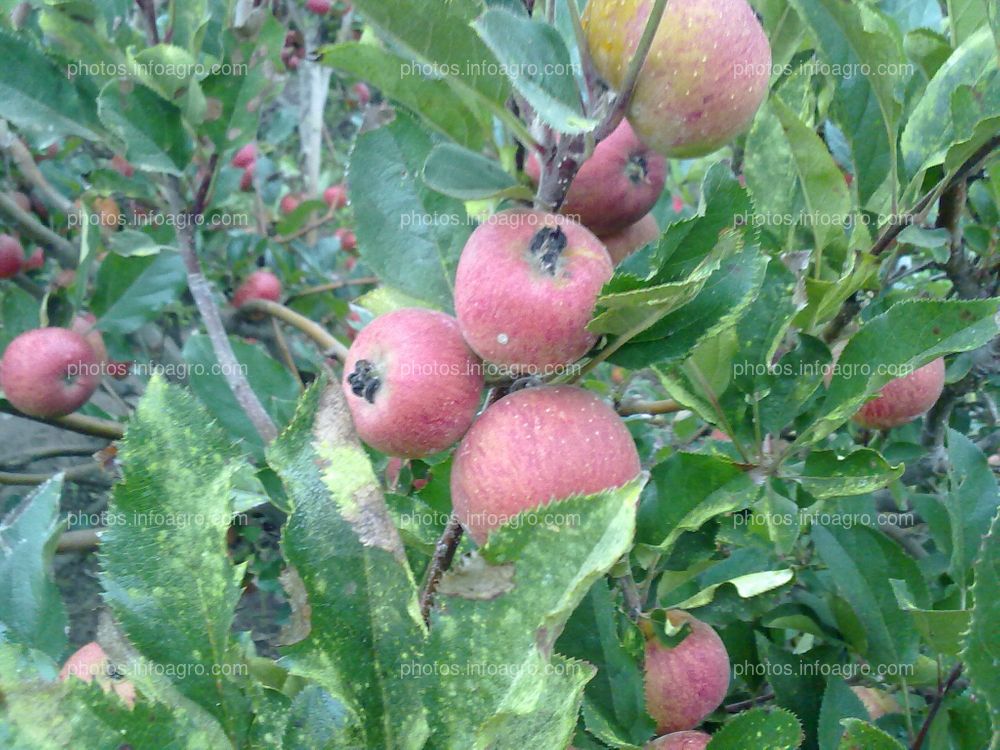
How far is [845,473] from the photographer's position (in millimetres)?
871

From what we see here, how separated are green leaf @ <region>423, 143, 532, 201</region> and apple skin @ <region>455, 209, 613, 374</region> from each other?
29 mm

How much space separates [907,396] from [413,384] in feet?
2.30

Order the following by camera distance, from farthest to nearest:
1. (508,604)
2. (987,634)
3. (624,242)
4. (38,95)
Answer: (38,95), (624,242), (987,634), (508,604)

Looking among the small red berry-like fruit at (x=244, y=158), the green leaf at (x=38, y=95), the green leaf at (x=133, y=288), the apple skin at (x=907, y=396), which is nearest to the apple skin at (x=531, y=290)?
the apple skin at (x=907, y=396)

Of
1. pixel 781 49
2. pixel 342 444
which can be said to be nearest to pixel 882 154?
pixel 781 49

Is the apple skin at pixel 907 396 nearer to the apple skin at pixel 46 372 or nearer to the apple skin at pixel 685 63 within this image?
the apple skin at pixel 685 63

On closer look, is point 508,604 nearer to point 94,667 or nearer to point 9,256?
point 94,667

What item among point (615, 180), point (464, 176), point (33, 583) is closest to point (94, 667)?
point (33, 583)

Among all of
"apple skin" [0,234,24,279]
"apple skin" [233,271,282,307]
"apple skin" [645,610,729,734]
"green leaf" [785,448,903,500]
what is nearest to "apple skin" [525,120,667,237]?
"green leaf" [785,448,903,500]

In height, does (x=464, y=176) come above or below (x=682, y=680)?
above

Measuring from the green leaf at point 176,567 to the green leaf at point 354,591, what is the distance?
0.05 m

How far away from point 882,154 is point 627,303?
0.49 m

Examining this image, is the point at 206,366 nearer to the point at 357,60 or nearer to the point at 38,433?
the point at 357,60

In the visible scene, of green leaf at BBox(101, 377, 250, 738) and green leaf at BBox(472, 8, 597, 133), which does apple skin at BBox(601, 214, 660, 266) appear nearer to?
green leaf at BBox(472, 8, 597, 133)
